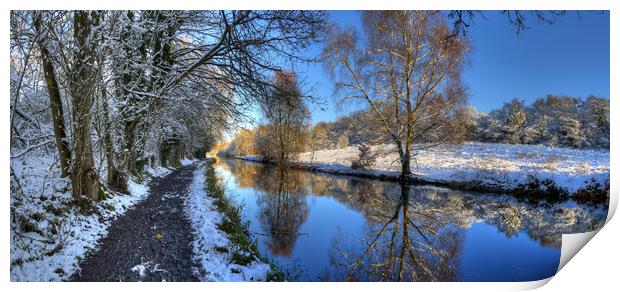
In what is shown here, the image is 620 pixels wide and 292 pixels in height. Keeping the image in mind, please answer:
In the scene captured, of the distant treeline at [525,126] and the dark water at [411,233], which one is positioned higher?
the distant treeline at [525,126]

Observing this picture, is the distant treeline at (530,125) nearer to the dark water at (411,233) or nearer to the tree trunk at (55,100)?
the dark water at (411,233)

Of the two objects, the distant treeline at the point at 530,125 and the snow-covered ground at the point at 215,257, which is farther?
the distant treeline at the point at 530,125

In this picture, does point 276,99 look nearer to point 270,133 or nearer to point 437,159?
point 270,133

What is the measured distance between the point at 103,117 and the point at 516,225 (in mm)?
5770

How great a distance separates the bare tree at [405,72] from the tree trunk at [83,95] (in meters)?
2.59

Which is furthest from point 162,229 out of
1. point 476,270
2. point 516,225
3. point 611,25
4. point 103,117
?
point 611,25

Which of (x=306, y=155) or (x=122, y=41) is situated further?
(x=306, y=155)

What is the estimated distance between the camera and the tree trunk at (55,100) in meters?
2.78

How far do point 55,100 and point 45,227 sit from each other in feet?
4.46

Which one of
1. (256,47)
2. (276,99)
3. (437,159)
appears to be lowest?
(437,159)

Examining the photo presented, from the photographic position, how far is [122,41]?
3348 mm

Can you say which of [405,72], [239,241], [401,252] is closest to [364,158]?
[405,72]

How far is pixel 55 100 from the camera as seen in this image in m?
3.34

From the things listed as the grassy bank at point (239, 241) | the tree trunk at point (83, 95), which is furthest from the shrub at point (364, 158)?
the tree trunk at point (83, 95)
